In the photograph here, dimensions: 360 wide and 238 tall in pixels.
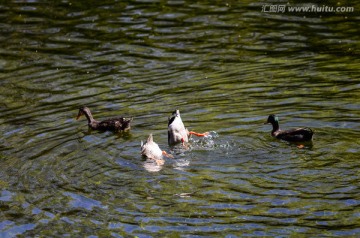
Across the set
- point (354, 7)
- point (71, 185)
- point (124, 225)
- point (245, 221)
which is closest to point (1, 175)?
point (71, 185)

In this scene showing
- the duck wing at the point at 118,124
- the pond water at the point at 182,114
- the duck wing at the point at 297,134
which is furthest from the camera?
the duck wing at the point at 118,124

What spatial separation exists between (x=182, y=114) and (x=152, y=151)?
10.0 ft

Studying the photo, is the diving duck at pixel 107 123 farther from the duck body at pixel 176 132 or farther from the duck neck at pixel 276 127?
the duck neck at pixel 276 127

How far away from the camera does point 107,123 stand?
16969 mm

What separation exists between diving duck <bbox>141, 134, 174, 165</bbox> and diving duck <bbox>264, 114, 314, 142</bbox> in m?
2.17

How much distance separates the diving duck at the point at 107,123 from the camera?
54.1 ft

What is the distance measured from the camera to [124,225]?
1188 centimetres

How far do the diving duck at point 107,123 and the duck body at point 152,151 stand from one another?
1779mm

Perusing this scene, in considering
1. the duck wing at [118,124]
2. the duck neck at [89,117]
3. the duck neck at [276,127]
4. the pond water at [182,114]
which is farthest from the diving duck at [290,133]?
the duck neck at [89,117]

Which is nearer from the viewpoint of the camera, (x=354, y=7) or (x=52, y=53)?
(x=52, y=53)

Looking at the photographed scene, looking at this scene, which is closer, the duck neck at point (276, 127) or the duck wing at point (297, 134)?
the duck wing at point (297, 134)

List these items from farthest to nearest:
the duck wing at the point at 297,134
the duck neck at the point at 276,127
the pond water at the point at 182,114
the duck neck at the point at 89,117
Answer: the duck neck at the point at 89,117
the duck neck at the point at 276,127
the duck wing at the point at 297,134
the pond water at the point at 182,114

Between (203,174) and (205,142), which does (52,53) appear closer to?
(205,142)

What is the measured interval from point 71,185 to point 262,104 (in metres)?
5.49
